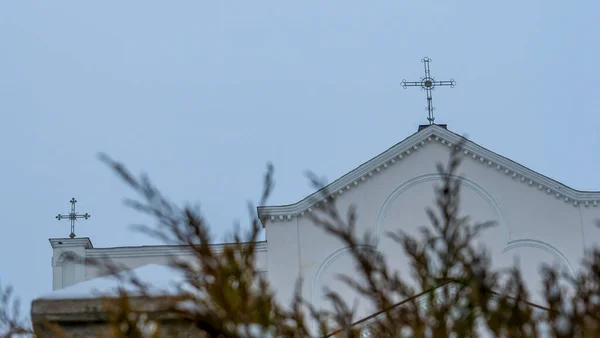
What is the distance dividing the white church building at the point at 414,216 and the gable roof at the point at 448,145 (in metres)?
0.02

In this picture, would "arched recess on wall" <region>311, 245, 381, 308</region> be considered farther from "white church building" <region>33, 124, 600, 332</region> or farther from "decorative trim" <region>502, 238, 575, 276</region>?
"decorative trim" <region>502, 238, 575, 276</region>

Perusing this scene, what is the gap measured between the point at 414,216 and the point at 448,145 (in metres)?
1.94

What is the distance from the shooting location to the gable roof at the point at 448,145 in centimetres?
2852

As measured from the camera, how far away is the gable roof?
93.6ft

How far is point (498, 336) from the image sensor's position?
198 inches

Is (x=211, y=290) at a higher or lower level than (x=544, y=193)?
lower

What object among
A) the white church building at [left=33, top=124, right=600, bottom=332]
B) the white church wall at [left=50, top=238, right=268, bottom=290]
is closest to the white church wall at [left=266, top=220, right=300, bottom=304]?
the white church building at [left=33, top=124, right=600, bottom=332]

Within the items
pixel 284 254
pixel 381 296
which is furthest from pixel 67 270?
pixel 381 296

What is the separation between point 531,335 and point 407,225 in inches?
940

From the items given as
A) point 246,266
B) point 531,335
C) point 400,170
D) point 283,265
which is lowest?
point 531,335

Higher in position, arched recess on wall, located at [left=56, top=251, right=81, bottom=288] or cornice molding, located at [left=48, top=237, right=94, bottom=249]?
cornice molding, located at [left=48, top=237, right=94, bottom=249]

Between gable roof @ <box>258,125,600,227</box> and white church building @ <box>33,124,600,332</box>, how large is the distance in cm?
2

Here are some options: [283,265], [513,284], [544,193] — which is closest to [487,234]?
[544,193]

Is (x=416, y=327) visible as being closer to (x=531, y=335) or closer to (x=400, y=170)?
(x=531, y=335)
